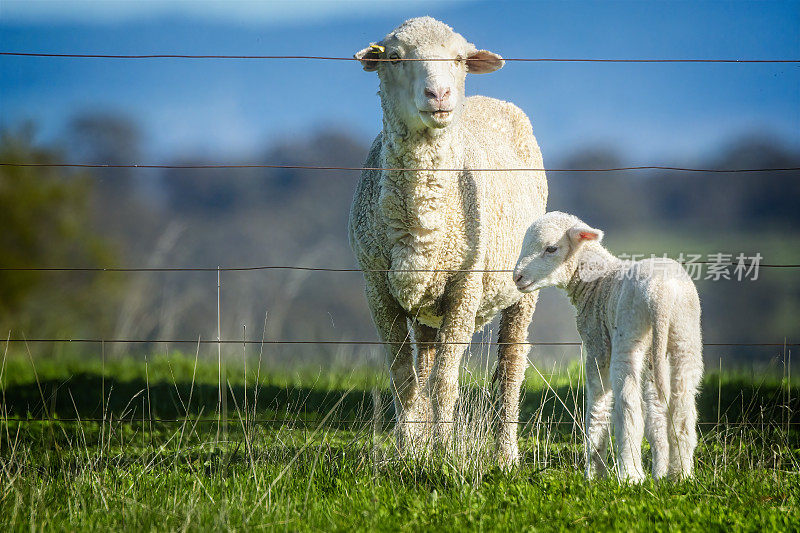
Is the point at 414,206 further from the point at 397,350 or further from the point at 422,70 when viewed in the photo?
the point at 397,350

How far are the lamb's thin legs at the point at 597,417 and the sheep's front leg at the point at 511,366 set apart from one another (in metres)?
1.35

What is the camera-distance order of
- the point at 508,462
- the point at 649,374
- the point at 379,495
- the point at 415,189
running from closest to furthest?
the point at 379,495
the point at 649,374
the point at 508,462
the point at 415,189

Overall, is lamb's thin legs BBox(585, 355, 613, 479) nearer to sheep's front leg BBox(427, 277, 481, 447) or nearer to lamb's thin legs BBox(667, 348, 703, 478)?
lamb's thin legs BBox(667, 348, 703, 478)

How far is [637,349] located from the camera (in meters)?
3.78

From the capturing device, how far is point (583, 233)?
13.5 feet

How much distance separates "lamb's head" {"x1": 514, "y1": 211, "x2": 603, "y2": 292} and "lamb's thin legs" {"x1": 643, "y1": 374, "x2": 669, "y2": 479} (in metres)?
0.84

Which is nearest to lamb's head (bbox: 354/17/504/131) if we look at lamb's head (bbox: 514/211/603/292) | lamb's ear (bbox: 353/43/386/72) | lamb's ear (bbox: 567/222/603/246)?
lamb's ear (bbox: 353/43/386/72)

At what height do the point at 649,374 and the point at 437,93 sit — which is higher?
the point at 437,93

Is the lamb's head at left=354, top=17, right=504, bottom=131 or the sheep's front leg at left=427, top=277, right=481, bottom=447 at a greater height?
the lamb's head at left=354, top=17, right=504, bottom=131

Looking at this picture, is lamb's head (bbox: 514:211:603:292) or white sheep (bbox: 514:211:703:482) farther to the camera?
lamb's head (bbox: 514:211:603:292)

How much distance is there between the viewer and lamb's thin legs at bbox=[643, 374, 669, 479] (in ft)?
11.8

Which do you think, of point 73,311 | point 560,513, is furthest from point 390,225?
point 73,311

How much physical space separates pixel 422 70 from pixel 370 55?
622 millimetres

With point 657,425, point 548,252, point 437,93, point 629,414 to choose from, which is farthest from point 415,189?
point 657,425
